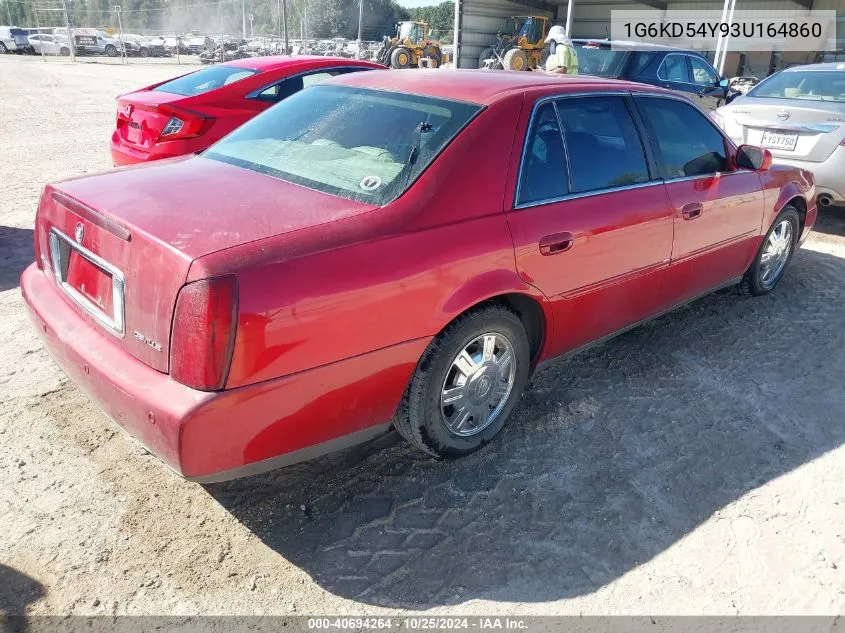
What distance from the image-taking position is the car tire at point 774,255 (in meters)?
4.83

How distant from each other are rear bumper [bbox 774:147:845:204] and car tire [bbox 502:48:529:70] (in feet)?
42.3

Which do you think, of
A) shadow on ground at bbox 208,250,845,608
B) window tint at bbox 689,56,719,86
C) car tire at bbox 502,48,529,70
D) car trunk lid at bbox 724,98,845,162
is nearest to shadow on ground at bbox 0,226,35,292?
shadow on ground at bbox 208,250,845,608

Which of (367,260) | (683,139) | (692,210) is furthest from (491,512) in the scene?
(683,139)

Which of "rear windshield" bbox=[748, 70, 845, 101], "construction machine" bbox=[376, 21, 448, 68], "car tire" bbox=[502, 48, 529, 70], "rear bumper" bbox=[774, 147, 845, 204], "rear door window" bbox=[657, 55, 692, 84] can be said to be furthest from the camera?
"construction machine" bbox=[376, 21, 448, 68]

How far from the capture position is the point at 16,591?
2242 mm

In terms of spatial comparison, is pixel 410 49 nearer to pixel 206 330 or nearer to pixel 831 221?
pixel 831 221

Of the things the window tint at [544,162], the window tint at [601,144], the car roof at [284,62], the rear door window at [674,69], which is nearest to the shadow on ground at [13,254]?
the car roof at [284,62]

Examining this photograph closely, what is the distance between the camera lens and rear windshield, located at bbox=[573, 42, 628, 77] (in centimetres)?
1052

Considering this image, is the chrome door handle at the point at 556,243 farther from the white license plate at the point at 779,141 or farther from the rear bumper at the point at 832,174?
the white license plate at the point at 779,141

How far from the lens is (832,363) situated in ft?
13.4

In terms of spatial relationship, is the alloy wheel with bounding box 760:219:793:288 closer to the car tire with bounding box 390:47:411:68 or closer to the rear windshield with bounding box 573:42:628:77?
the rear windshield with bounding box 573:42:628:77

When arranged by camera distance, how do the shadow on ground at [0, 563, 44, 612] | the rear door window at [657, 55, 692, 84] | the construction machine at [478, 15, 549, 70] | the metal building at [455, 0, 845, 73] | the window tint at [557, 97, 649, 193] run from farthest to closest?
1. the metal building at [455, 0, 845, 73]
2. the construction machine at [478, 15, 549, 70]
3. the rear door window at [657, 55, 692, 84]
4. the window tint at [557, 97, 649, 193]
5. the shadow on ground at [0, 563, 44, 612]

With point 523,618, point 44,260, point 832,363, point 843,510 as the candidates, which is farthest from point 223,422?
point 832,363

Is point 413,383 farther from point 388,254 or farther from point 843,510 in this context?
point 843,510
